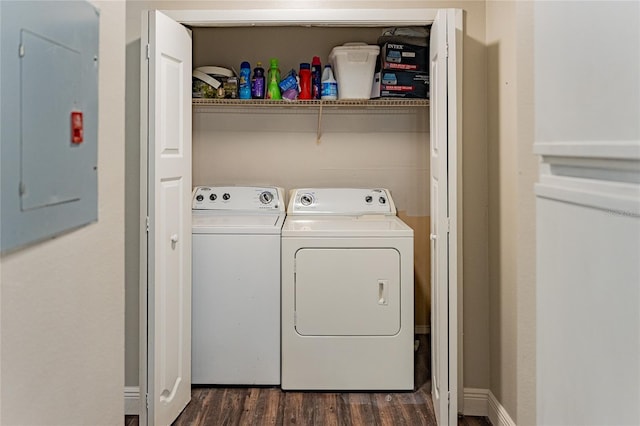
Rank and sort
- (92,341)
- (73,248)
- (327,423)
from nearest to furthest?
(73,248) < (92,341) < (327,423)

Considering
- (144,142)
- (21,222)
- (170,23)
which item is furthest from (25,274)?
(170,23)

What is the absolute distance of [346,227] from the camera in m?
3.05

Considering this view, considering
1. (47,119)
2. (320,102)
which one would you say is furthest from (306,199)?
(47,119)

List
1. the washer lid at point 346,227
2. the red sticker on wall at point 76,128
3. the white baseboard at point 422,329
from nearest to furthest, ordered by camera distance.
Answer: the red sticker on wall at point 76,128
the washer lid at point 346,227
the white baseboard at point 422,329

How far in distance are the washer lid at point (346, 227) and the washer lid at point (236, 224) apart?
0.22ft

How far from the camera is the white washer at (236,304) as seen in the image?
299 centimetres

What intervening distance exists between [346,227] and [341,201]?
1.68 feet

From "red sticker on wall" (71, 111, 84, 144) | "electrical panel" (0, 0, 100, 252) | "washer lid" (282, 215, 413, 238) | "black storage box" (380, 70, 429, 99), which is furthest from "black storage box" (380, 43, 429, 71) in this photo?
"red sticker on wall" (71, 111, 84, 144)

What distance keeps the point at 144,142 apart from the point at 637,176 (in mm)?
2057

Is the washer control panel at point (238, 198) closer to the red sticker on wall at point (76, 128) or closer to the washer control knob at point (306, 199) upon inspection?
the washer control knob at point (306, 199)

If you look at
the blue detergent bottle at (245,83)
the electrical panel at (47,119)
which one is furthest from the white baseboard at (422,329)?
the electrical panel at (47,119)

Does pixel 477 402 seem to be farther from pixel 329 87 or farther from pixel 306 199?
pixel 329 87

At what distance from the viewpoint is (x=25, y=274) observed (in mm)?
1036

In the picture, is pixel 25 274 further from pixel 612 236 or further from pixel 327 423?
pixel 327 423
